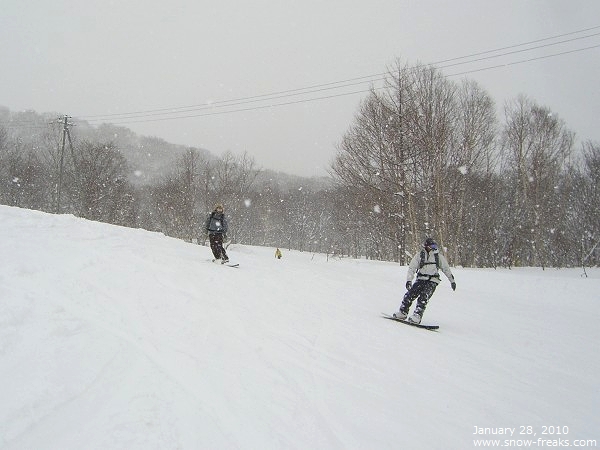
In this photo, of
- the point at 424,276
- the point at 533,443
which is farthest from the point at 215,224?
the point at 533,443

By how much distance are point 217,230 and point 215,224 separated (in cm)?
22

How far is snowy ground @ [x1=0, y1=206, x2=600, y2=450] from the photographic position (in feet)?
9.29

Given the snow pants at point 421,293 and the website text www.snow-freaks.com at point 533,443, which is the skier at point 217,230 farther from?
the website text www.snow-freaks.com at point 533,443

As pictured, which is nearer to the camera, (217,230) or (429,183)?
(217,230)

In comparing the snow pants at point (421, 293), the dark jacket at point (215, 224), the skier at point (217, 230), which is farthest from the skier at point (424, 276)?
the dark jacket at point (215, 224)

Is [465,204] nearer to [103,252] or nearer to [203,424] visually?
[103,252]

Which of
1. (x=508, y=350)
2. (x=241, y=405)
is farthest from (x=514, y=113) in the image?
(x=241, y=405)

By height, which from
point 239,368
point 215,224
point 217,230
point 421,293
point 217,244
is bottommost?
point 239,368

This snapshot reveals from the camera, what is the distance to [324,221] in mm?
76062

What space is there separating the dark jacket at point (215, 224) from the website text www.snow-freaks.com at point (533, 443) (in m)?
9.42

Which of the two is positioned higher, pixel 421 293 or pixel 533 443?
pixel 421 293

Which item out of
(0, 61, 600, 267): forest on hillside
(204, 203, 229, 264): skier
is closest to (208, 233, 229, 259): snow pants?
(204, 203, 229, 264): skier

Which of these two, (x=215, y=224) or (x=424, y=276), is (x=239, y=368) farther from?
(x=215, y=224)

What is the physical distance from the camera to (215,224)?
1130cm
